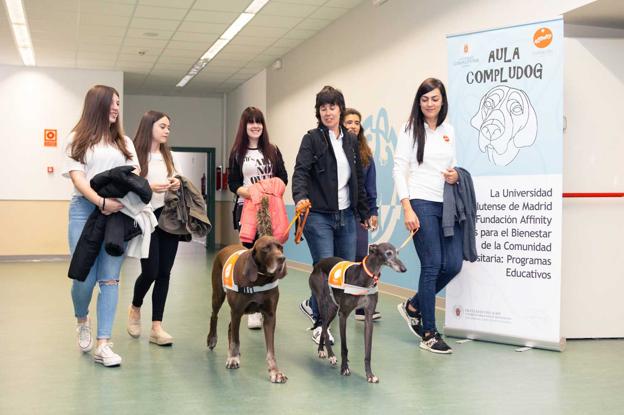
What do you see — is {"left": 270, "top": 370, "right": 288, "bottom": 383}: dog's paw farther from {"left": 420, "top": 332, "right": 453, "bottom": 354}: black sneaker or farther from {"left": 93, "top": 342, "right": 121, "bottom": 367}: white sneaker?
{"left": 420, "top": 332, "right": 453, "bottom": 354}: black sneaker

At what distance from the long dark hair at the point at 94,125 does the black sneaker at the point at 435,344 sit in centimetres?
207

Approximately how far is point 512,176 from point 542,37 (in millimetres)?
871

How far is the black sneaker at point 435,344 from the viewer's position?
3.97 metres

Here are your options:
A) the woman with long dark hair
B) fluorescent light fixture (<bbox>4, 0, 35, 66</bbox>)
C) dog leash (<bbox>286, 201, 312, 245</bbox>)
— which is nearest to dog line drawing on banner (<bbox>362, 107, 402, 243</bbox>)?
the woman with long dark hair

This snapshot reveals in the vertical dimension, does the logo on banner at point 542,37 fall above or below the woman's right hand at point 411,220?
above

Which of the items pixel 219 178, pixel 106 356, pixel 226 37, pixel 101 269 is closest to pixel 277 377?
pixel 106 356

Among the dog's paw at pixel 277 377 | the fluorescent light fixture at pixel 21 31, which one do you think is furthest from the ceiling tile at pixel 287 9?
the dog's paw at pixel 277 377

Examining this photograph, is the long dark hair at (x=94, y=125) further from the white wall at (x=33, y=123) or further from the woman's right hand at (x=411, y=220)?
the white wall at (x=33, y=123)

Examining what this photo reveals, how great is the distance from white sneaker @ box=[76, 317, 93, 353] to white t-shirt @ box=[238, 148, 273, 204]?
124 centimetres

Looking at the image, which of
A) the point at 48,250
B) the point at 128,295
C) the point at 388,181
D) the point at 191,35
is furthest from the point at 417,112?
the point at 48,250

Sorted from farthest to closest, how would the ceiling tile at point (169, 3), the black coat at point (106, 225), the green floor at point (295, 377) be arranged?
1. the ceiling tile at point (169, 3)
2. the black coat at point (106, 225)
3. the green floor at point (295, 377)

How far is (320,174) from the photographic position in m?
3.94

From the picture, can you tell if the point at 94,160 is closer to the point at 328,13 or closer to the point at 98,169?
the point at 98,169

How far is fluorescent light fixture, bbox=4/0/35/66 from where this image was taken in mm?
8250
